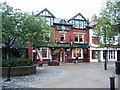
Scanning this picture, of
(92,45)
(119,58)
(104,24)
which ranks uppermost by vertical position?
(104,24)

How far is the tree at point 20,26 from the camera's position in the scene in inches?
459

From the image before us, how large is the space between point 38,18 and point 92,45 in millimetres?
19621

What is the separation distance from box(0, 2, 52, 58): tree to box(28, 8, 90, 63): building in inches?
512

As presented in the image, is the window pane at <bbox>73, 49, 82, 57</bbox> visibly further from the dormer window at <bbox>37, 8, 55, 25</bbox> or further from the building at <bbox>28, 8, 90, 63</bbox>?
the dormer window at <bbox>37, 8, 55, 25</bbox>

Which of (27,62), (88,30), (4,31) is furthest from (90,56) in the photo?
(4,31)

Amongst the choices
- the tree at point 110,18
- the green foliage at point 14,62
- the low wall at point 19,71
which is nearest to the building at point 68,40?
the green foliage at point 14,62

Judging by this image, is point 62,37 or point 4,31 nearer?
point 4,31

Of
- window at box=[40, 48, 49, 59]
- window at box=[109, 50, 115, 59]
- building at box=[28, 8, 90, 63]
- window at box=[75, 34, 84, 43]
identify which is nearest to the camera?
window at box=[40, 48, 49, 59]

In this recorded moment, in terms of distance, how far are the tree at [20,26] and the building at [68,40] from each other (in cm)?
1300

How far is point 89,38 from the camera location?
3050 centimetres

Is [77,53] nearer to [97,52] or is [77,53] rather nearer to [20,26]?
[97,52]

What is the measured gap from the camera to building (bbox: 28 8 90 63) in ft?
87.8

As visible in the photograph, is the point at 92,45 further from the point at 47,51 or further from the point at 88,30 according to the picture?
the point at 47,51

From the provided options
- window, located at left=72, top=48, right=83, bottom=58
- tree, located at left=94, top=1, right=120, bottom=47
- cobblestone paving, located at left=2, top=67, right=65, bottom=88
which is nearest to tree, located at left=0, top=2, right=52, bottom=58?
cobblestone paving, located at left=2, top=67, right=65, bottom=88
